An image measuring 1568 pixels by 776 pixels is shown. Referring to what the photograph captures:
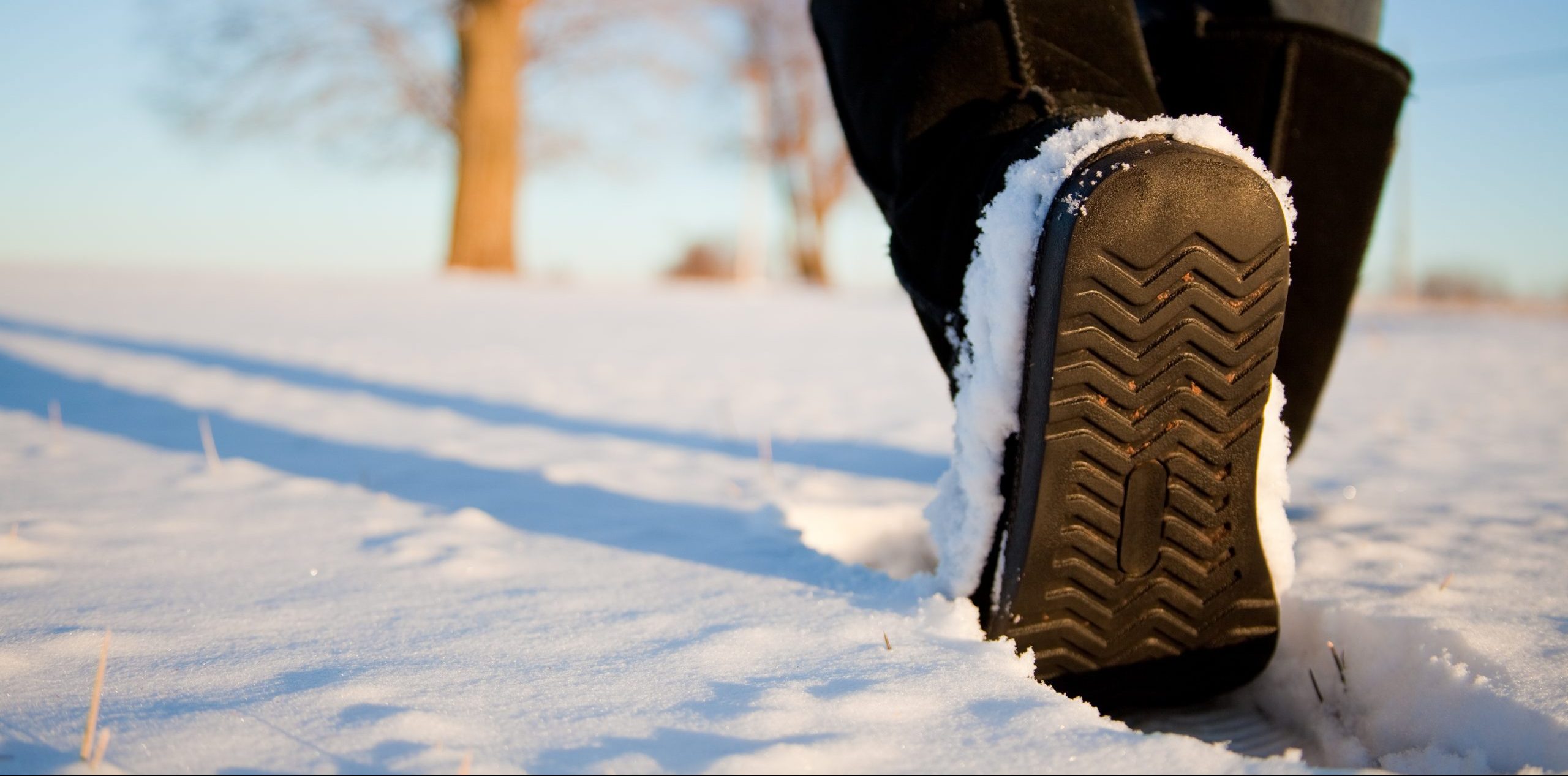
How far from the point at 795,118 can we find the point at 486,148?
11.5m

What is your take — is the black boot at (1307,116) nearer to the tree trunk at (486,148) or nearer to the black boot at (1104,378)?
the black boot at (1104,378)

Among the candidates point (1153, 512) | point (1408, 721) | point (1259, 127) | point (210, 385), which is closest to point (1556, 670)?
point (1408, 721)

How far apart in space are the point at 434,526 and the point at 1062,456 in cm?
82

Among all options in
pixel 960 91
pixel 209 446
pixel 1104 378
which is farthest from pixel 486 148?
pixel 1104 378

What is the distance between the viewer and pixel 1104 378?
804 millimetres

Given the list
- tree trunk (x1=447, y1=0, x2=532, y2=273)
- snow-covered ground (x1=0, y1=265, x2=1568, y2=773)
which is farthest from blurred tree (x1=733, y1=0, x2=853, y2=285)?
snow-covered ground (x1=0, y1=265, x2=1568, y2=773)

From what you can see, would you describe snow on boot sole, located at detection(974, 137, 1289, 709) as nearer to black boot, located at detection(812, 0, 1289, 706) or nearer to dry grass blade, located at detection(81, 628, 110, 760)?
black boot, located at detection(812, 0, 1289, 706)

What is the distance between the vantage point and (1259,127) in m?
1.13

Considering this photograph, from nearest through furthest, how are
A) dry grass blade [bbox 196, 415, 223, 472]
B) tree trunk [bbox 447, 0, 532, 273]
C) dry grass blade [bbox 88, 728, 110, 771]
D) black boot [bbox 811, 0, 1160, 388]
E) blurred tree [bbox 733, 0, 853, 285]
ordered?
dry grass blade [bbox 88, 728, 110, 771]
black boot [bbox 811, 0, 1160, 388]
dry grass blade [bbox 196, 415, 223, 472]
tree trunk [bbox 447, 0, 532, 273]
blurred tree [bbox 733, 0, 853, 285]

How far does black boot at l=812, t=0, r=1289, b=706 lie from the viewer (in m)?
0.80

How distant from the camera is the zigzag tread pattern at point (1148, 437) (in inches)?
31.5

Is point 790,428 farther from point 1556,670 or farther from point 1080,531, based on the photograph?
point 1556,670

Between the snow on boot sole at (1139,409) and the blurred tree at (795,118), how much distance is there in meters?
14.9

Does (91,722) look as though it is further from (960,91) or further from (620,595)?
(960,91)
